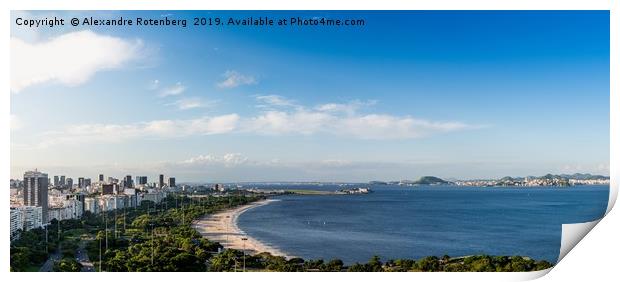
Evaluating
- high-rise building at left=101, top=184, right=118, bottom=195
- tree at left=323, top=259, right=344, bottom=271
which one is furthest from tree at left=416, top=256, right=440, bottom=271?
high-rise building at left=101, top=184, right=118, bottom=195

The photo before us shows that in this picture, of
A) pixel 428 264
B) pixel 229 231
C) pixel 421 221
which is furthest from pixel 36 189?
pixel 421 221

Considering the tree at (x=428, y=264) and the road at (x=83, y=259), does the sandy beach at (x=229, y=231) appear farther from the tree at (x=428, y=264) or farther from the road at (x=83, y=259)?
the tree at (x=428, y=264)

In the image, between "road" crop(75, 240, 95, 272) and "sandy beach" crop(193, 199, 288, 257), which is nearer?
"road" crop(75, 240, 95, 272)

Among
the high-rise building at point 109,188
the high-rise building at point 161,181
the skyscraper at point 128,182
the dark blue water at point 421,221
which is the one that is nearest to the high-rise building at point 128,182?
the skyscraper at point 128,182

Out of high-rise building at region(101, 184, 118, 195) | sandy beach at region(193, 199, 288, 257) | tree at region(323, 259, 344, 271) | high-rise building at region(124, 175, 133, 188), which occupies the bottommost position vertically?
tree at region(323, 259, 344, 271)

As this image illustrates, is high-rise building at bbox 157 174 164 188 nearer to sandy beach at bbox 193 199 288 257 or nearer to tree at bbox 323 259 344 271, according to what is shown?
sandy beach at bbox 193 199 288 257
